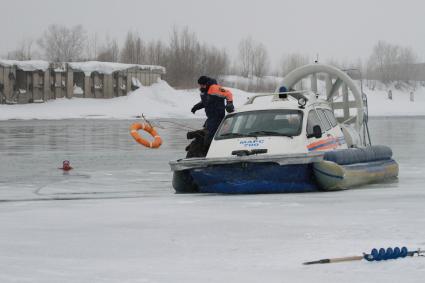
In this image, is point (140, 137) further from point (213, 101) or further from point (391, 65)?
point (391, 65)

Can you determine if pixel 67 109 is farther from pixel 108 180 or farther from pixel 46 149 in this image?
pixel 108 180

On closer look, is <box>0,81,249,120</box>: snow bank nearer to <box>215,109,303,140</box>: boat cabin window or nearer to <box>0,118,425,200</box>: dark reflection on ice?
<box>0,118,425,200</box>: dark reflection on ice

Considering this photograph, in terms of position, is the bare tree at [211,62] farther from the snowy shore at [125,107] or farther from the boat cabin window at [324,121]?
the boat cabin window at [324,121]

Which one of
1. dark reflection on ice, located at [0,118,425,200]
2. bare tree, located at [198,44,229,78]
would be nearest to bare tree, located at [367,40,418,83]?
bare tree, located at [198,44,229,78]

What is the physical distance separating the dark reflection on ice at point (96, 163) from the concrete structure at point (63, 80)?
707 inches

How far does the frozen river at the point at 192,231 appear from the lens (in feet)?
19.5

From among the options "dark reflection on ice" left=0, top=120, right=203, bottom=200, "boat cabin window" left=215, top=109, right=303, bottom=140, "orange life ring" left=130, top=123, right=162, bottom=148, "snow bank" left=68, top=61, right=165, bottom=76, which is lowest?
"dark reflection on ice" left=0, top=120, right=203, bottom=200

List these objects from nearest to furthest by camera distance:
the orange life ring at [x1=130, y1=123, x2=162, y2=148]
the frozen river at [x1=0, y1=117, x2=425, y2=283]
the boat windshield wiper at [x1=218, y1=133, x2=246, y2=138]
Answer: the frozen river at [x1=0, y1=117, x2=425, y2=283]
the boat windshield wiper at [x1=218, y1=133, x2=246, y2=138]
the orange life ring at [x1=130, y1=123, x2=162, y2=148]

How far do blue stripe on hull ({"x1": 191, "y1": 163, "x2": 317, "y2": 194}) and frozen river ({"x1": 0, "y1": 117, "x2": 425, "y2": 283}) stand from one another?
50 cm

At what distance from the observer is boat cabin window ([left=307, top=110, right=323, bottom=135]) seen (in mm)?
13055

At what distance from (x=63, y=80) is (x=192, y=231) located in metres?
41.8

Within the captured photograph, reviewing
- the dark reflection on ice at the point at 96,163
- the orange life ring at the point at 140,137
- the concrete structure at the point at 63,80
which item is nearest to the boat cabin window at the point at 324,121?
the dark reflection on ice at the point at 96,163

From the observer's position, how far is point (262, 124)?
43.2 feet

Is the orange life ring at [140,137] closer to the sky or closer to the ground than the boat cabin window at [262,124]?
closer to the ground
